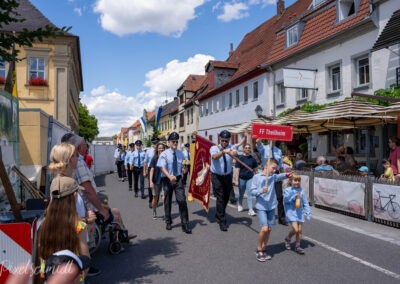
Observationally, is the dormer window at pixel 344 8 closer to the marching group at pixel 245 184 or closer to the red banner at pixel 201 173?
the marching group at pixel 245 184

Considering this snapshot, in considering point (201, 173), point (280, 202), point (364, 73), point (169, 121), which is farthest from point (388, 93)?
point (169, 121)

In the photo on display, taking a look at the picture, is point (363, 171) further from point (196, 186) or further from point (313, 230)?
point (196, 186)

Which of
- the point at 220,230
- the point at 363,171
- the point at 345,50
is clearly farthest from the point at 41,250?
the point at 345,50

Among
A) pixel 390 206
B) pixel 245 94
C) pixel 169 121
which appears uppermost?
pixel 169 121

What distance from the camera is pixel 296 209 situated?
575cm

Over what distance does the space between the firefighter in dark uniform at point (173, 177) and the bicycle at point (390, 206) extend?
4.19 metres

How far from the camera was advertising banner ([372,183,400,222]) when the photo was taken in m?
7.34

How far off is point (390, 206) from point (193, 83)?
138 feet

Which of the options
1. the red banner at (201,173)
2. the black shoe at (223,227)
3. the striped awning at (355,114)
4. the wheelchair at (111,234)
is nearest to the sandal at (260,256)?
the black shoe at (223,227)

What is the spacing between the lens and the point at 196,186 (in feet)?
27.9

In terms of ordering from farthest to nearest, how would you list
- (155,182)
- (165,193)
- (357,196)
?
1. (155,182)
2. (357,196)
3. (165,193)

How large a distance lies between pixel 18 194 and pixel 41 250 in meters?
4.14

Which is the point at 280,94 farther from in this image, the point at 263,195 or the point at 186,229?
the point at 263,195

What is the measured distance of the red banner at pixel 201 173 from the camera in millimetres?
8320
